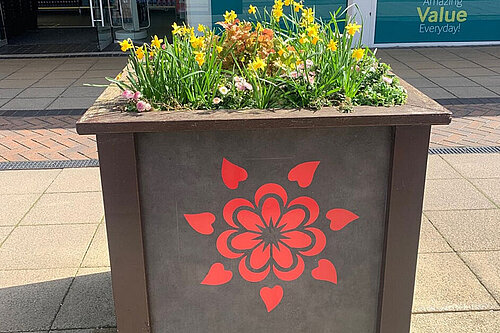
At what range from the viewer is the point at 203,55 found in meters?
2.07

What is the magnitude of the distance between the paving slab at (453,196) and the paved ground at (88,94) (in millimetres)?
1010

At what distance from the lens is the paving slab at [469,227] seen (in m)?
3.37

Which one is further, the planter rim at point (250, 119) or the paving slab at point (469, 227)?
the paving slab at point (469, 227)

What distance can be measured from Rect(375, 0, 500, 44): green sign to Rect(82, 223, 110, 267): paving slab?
8.03 metres

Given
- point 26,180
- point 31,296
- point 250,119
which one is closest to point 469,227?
point 250,119

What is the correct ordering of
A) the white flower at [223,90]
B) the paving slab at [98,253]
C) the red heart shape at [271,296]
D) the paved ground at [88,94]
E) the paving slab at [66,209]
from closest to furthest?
the white flower at [223,90]
the red heart shape at [271,296]
the paving slab at [98,253]
the paving slab at [66,209]
the paved ground at [88,94]

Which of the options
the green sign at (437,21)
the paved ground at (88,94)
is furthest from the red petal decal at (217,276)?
the green sign at (437,21)

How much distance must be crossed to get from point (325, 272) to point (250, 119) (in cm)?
74

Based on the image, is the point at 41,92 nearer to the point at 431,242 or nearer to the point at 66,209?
the point at 66,209

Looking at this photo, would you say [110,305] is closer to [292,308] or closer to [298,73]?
[292,308]

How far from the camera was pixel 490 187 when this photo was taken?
421 centimetres

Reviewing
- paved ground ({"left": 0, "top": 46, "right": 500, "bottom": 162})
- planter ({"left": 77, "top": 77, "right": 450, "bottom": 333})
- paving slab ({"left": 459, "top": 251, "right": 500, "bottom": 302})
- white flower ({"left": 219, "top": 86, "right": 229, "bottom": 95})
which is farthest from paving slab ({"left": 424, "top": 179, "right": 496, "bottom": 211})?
white flower ({"left": 219, "top": 86, "right": 229, "bottom": 95})

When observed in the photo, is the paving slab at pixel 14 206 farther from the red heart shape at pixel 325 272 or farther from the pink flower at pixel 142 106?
the red heart shape at pixel 325 272

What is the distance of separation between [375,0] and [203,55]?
868cm
